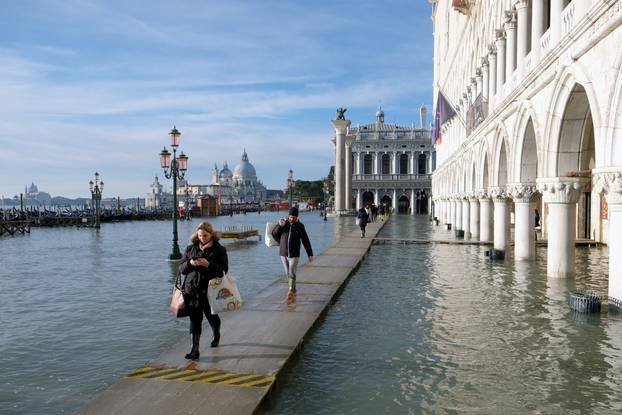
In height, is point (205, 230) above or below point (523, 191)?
below

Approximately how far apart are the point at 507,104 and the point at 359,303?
10.2 meters

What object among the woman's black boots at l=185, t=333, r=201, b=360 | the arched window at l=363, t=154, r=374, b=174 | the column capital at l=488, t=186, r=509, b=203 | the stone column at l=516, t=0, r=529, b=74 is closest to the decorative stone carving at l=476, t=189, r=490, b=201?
the column capital at l=488, t=186, r=509, b=203

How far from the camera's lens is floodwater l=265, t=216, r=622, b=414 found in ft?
20.3

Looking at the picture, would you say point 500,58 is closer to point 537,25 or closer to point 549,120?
point 537,25

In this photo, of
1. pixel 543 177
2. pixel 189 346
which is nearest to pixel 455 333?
pixel 189 346

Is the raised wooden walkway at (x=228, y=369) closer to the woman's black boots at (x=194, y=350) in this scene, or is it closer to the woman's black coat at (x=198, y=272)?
the woman's black boots at (x=194, y=350)

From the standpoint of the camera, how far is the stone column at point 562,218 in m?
13.3

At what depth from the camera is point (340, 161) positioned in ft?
233

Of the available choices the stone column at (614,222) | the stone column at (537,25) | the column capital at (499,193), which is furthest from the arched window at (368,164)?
the stone column at (614,222)

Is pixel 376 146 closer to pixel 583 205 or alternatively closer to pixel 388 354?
pixel 583 205

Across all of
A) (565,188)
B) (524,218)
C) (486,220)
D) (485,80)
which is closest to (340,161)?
(486,220)

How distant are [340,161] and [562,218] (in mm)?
57944

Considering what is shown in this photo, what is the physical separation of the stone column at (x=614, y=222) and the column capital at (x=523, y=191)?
7092 millimetres

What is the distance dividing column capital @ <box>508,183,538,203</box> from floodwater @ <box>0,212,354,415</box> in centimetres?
774
